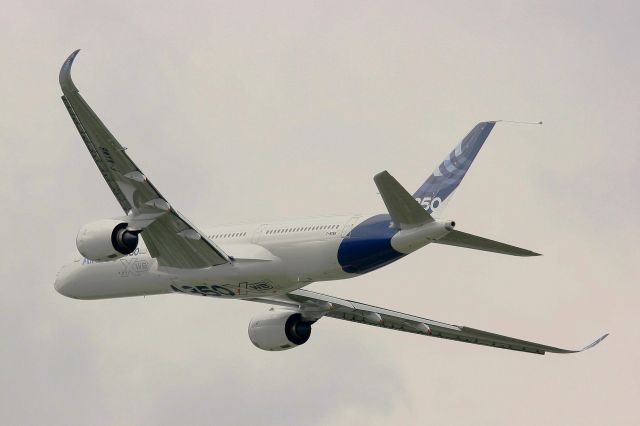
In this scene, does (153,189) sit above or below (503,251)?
above

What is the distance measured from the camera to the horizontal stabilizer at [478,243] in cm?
4650

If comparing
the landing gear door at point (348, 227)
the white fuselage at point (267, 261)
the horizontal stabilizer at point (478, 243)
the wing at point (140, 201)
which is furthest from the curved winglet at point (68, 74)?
the horizontal stabilizer at point (478, 243)

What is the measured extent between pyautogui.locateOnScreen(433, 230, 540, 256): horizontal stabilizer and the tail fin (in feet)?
10.1

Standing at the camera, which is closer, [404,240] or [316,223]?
[404,240]

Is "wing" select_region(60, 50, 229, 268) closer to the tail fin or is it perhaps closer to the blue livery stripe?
the blue livery stripe

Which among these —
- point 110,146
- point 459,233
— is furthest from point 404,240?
point 110,146

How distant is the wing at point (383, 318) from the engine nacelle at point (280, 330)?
40cm

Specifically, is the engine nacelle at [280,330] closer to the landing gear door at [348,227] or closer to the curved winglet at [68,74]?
the landing gear door at [348,227]

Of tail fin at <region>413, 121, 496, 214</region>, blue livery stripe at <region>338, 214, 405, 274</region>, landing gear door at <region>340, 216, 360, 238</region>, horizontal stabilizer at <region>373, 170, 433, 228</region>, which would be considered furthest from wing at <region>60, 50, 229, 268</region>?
horizontal stabilizer at <region>373, 170, 433, 228</region>

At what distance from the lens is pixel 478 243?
47.0m

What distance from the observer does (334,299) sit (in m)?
56.8

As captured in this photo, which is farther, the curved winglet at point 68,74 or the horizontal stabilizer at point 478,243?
the horizontal stabilizer at point 478,243

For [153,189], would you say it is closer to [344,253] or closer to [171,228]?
[171,228]

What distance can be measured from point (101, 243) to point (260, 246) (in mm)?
5603
